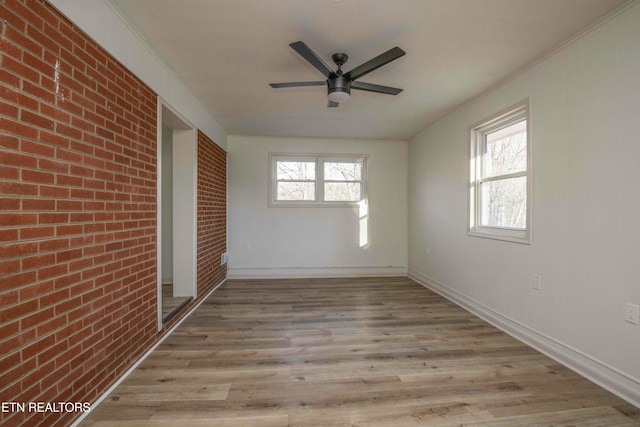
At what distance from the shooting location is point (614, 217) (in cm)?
172

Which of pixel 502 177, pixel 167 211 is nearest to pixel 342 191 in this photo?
pixel 502 177

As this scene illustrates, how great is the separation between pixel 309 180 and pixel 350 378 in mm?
3437

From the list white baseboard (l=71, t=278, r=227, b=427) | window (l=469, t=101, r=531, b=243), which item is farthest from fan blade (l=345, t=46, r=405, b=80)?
white baseboard (l=71, t=278, r=227, b=427)

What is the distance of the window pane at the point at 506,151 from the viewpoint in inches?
100

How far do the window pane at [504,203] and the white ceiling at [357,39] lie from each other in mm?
1058

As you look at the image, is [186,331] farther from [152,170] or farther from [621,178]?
[621,178]

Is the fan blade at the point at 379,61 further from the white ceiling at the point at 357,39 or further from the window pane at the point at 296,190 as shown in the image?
the window pane at the point at 296,190

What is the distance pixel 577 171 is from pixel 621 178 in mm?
282

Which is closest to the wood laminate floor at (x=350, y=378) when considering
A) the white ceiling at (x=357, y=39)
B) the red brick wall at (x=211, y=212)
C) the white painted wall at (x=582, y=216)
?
the white painted wall at (x=582, y=216)

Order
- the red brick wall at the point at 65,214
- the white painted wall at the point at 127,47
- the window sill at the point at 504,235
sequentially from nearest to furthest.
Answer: the red brick wall at the point at 65,214, the white painted wall at the point at 127,47, the window sill at the point at 504,235

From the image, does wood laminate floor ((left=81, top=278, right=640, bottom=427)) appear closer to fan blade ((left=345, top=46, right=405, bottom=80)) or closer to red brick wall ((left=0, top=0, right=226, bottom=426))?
red brick wall ((left=0, top=0, right=226, bottom=426))

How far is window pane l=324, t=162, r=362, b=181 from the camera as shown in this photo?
4.80m

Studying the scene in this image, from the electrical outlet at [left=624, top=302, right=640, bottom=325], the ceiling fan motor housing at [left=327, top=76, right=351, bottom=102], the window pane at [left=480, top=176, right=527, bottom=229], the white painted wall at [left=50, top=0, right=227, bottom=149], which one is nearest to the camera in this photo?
the white painted wall at [left=50, top=0, right=227, bottom=149]

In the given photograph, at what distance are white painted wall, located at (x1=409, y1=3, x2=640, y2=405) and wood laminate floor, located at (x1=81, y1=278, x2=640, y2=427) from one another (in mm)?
222
